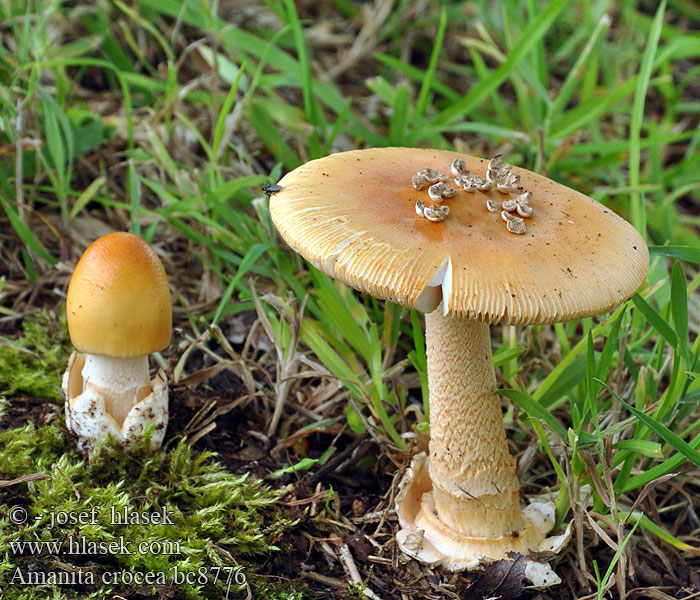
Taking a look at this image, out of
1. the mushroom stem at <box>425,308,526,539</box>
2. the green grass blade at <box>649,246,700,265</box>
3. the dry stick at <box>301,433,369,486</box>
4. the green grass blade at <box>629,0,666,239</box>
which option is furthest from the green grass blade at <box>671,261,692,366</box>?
the dry stick at <box>301,433,369,486</box>

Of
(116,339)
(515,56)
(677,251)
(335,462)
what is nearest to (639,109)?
(515,56)

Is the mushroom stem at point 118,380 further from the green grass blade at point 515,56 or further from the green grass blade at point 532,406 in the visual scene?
the green grass blade at point 515,56

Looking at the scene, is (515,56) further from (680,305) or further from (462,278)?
(462,278)

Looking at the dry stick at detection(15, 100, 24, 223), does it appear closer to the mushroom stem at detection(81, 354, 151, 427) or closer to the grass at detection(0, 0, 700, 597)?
the grass at detection(0, 0, 700, 597)

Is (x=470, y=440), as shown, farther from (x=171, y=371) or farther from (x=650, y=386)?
(x=171, y=371)

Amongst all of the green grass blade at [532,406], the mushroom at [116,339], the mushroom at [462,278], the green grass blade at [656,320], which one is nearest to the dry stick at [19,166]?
the mushroom at [116,339]

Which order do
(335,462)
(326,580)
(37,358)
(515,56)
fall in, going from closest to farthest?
(326,580), (335,462), (37,358), (515,56)
